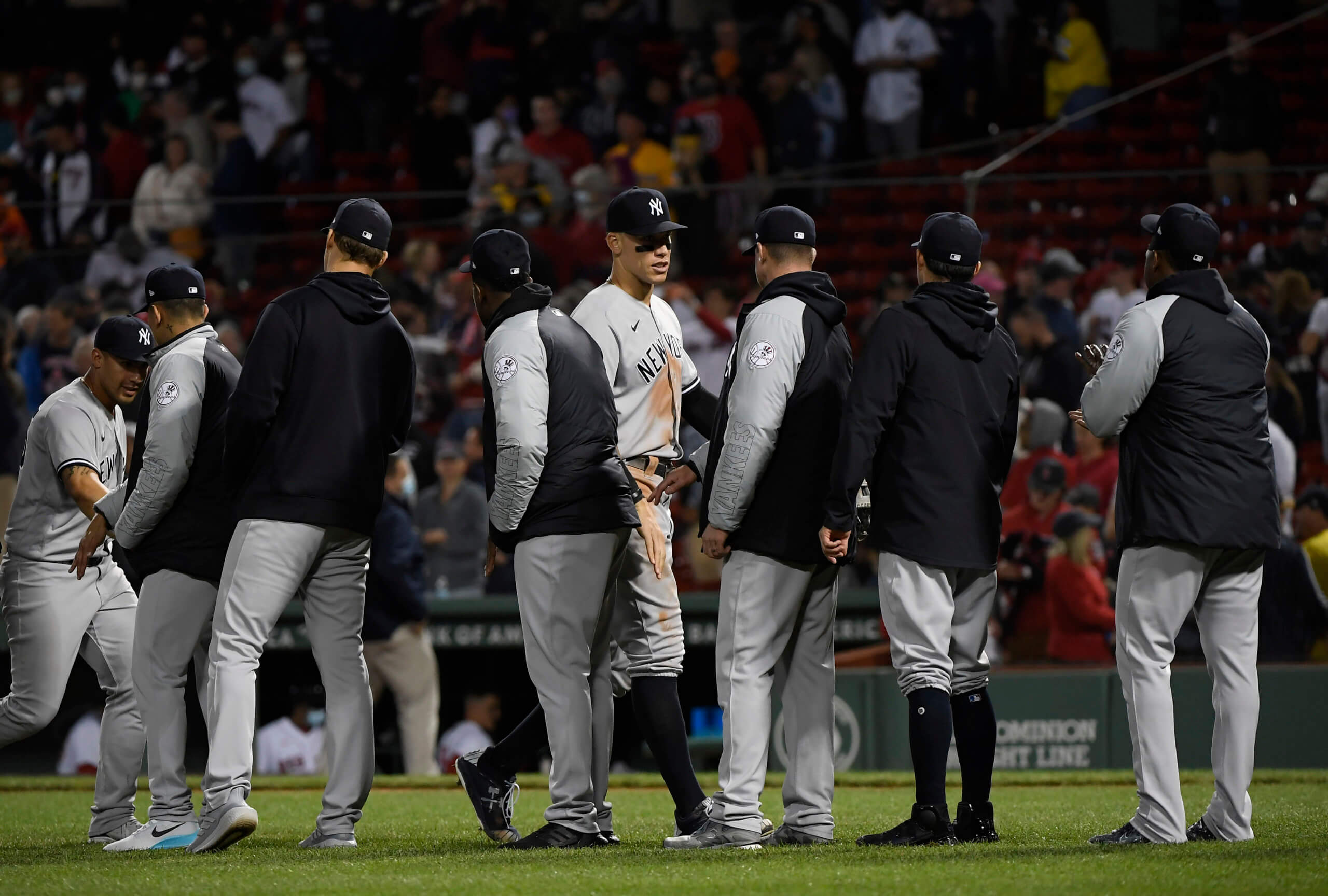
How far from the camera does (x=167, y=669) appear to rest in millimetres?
6109

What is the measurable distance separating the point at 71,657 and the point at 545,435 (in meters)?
2.27

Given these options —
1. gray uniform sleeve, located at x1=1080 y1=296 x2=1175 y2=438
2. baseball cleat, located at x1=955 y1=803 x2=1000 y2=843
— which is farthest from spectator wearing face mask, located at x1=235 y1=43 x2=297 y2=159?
baseball cleat, located at x1=955 y1=803 x2=1000 y2=843

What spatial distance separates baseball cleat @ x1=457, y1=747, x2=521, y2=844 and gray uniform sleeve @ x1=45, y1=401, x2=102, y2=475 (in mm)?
1898

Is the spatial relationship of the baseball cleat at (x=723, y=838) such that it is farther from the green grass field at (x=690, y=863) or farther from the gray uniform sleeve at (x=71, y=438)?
the gray uniform sleeve at (x=71, y=438)

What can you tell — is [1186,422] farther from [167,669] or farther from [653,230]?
[167,669]

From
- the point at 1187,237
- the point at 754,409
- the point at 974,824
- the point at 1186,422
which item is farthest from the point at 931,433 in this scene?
the point at 974,824

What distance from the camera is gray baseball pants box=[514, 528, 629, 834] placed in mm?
5789

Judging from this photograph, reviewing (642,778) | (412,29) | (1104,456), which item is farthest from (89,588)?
(412,29)

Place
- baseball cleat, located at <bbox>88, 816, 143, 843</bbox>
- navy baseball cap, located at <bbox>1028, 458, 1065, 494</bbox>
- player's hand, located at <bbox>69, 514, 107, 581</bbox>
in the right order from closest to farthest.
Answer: player's hand, located at <bbox>69, 514, 107, 581</bbox>, baseball cleat, located at <bbox>88, 816, 143, 843</bbox>, navy baseball cap, located at <bbox>1028, 458, 1065, 494</bbox>

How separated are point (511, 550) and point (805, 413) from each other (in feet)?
3.71

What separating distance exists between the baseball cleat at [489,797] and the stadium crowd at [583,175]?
3736 millimetres

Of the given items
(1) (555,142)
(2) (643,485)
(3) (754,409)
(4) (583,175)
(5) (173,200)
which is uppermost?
(1) (555,142)

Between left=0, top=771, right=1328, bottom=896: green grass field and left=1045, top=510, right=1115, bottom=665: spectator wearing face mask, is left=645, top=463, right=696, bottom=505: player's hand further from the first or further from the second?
left=1045, top=510, right=1115, bottom=665: spectator wearing face mask

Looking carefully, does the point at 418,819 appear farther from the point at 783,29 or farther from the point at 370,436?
the point at 783,29
